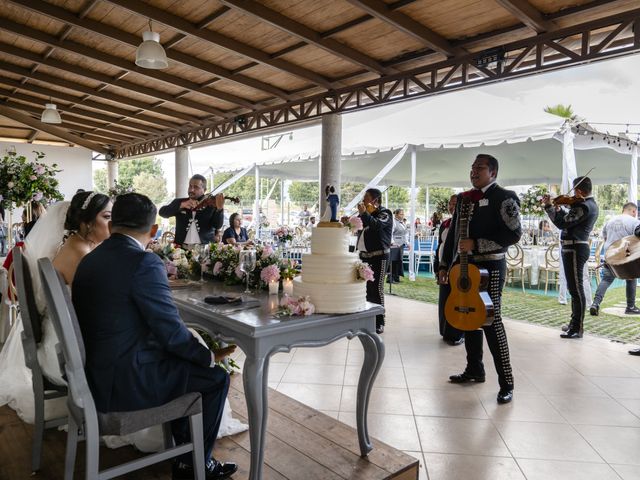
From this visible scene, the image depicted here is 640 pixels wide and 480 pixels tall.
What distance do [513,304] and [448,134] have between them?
331 centimetres

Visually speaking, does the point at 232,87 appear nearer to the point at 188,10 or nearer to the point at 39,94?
the point at 188,10

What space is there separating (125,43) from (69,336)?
6.48 metres

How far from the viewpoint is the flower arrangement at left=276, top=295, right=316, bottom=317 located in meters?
2.14

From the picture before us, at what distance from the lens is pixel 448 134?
8.77m

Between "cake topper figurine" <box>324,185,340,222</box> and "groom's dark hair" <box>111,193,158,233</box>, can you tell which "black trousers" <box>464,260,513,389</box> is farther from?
"groom's dark hair" <box>111,193,158,233</box>

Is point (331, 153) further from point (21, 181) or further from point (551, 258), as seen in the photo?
point (551, 258)

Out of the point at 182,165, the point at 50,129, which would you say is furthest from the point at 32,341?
the point at 50,129

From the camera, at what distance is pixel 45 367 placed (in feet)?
7.84

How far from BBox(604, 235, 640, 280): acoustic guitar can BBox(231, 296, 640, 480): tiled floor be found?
848 millimetres

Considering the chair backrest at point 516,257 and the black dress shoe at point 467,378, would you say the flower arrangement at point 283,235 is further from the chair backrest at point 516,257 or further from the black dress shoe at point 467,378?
the chair backrest at point 516,257

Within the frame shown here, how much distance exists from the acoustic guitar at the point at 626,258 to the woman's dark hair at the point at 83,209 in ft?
15.8

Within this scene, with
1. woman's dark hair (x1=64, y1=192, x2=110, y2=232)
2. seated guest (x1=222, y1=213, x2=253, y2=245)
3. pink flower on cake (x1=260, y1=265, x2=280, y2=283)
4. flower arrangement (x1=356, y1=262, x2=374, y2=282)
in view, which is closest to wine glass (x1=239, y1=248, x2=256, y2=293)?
pink flower on cake (x1=260, y1=265, x2=280, y2=283)

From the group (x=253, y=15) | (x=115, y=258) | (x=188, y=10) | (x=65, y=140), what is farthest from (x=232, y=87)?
(x=65, y=140)

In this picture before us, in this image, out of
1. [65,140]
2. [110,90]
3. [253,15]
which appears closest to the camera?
[253,15]
